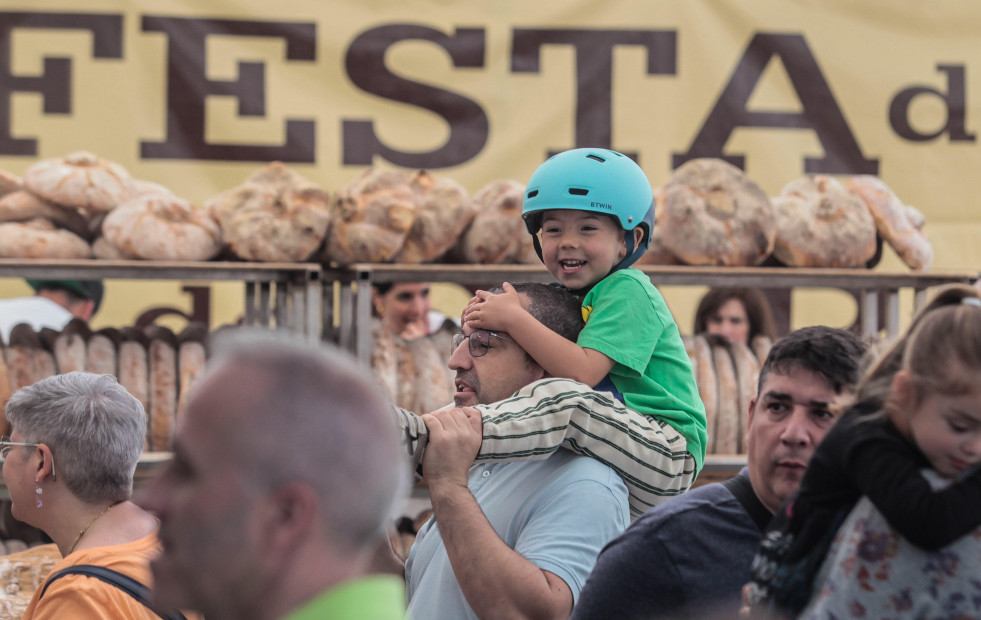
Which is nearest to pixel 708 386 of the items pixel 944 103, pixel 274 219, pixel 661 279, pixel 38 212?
pixel 661 279

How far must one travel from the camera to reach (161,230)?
380 centimetres

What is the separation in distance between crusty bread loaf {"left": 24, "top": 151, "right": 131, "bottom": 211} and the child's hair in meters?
3.47

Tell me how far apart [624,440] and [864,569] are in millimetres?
804

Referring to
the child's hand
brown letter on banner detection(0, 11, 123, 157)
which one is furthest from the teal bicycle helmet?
brown letter on banner detection(0, 11, 123, 157)

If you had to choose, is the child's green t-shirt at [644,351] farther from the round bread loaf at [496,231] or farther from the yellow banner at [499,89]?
the yellow banner at [499,89]

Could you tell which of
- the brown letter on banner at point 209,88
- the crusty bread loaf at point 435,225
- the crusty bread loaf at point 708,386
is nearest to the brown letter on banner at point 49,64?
the brown letter on banner at point 209,88

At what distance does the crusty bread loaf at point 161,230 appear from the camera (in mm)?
3783

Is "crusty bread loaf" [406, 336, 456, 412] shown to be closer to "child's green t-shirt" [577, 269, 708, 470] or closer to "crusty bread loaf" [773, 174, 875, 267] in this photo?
"crusty bread loaf" [773, 174, 875, 267]

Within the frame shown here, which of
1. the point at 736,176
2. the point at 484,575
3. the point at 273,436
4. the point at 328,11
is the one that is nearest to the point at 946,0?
the point at 736,176

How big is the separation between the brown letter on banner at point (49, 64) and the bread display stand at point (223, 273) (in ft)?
5.02

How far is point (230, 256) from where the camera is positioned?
4.07 m

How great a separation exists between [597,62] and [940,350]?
4421mm

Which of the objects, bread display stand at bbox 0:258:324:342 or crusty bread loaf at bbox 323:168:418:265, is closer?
bread display stand at bbox 0:258:324:342

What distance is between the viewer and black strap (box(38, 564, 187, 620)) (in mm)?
1973
